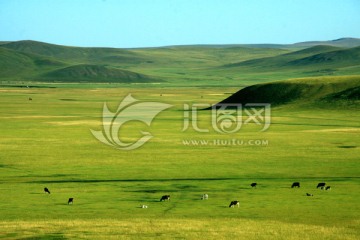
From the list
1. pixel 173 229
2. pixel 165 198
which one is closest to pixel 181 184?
pixel 165 198

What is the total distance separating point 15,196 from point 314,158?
78.3 feet
